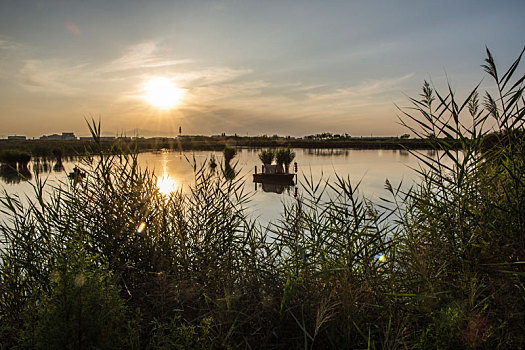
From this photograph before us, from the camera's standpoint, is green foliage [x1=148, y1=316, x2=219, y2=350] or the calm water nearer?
green foliage [x1=148, y1=316, x2=219, y2=350]

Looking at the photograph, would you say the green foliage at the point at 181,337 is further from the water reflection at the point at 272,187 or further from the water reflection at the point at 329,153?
the water reflection at the point at 329,153

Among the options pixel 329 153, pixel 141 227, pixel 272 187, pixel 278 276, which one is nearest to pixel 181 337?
pixel 278 276

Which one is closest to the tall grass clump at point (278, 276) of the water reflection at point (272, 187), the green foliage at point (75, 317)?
the green foliage at point (75, 317)

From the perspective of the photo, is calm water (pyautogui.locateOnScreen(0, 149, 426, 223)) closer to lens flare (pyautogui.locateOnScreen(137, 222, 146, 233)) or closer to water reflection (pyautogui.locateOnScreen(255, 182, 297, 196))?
water reflection (pyautogui.locateOnScreen(255, 182, 297, 196))

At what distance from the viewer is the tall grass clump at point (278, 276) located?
1717 millimetres

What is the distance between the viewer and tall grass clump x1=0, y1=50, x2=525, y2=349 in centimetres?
172

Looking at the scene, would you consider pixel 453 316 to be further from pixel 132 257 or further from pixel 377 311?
pixel 132 257

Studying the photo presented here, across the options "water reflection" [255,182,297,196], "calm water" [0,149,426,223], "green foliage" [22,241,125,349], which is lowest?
"water reflection" [255,182,297,196]

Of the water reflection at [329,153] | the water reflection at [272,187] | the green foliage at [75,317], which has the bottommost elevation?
the water reflection at [272,187]

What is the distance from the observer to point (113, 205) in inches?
124

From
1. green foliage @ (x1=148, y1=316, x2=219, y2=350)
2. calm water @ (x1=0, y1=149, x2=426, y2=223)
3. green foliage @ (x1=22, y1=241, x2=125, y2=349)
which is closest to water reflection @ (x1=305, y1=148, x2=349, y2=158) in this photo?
calm water @ (x1=0, y1=149, x2=426, y2=223)

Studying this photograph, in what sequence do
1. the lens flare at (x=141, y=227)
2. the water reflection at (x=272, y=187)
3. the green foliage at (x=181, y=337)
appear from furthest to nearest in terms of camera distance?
1. the water reflection at (x=272, y=187)
2. the lens flare at (x=141, y=227)
3. the green foliage at (x=181, y=337)

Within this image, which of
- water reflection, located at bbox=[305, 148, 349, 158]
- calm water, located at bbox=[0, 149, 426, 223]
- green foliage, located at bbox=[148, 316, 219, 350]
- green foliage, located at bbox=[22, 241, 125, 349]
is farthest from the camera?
water reflection, located at bbox=[305, 148, 349, 158]

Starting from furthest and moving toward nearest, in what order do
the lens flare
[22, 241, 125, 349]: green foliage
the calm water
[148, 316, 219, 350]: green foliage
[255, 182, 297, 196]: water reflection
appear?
[255, 182, 297, 196]: water reflection → the calm water → the lens flare → [148, 316, 219, 350]: green foliage → [22, 241, 125, 349]: green foliage
